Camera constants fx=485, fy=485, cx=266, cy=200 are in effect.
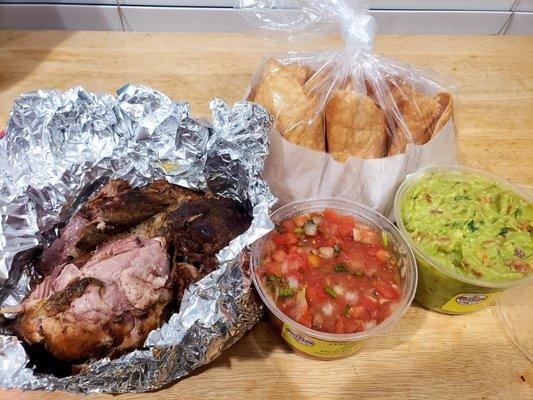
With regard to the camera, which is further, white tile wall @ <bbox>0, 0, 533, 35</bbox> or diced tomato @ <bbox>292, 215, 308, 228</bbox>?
white tile wall @ <bbox>0, 0, 533, 35</bbox>

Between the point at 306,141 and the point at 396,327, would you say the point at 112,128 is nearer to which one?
the point at 306,141

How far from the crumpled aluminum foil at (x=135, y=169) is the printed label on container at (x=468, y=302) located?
1.62 feet

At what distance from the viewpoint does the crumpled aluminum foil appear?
1.03 metres

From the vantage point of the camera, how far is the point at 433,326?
1.26 m

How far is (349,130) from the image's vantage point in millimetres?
Answer: 1331

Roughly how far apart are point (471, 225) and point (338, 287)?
0.37 m

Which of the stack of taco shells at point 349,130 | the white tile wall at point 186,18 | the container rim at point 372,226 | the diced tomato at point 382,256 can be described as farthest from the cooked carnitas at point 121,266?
the white tile wall at point 186,18

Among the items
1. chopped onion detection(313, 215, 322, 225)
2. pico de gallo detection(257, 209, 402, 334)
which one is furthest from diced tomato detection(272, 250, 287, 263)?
chopped onion detection(313, 215, 322, 225)

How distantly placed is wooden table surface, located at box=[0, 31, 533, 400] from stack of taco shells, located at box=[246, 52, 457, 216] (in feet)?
0.46

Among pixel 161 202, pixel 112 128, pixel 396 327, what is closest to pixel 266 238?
pixel 161 202

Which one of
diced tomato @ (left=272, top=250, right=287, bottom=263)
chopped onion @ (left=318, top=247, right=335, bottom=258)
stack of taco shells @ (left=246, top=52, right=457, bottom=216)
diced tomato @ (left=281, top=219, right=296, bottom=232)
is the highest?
stack of taco shells @ (left=246, top=52, right=457, bottom=216)

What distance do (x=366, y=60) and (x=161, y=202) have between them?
705mm

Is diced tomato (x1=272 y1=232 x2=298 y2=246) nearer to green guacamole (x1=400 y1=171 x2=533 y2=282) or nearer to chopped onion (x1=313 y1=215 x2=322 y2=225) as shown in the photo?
chopped onion (x1=313 y1=215 x2=322 y2=225)

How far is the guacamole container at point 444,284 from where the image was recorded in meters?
1.12
